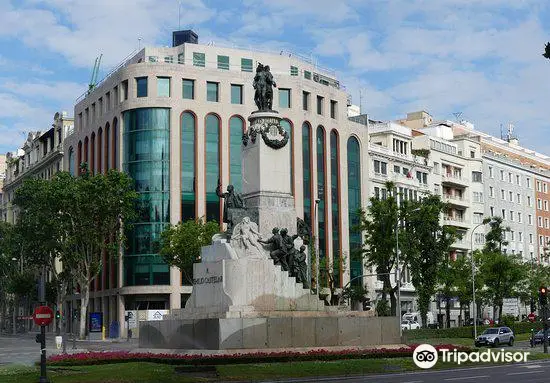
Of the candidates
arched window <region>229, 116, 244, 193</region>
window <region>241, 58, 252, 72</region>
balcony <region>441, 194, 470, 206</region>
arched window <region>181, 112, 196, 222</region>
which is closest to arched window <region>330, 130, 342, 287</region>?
window <region>241, 58, 252, 72</region>

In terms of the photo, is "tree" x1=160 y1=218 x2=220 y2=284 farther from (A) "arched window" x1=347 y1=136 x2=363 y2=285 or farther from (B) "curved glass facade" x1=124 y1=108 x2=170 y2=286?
(A) "arched window" x1=347 y1=136 x2=363 y2=285

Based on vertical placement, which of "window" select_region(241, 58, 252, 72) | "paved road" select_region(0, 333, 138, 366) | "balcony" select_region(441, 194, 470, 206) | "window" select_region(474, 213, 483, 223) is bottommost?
"paved road" select_region(0, 333, 138, 366)

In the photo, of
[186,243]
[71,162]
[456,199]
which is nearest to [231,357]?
[186,243]

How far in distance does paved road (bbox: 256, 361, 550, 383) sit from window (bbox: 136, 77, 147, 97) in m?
64.8

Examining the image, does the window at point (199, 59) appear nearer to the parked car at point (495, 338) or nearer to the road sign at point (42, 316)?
the parked car at point (495, 338)

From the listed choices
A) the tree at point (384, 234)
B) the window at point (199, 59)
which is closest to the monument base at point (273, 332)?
the tree at point (384, 234)

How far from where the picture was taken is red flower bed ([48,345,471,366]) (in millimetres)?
32125

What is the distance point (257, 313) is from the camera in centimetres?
3562

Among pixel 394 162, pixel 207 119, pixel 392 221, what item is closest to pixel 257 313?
pixel 392 221

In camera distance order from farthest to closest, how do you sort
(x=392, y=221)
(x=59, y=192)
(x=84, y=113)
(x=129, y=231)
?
(x=84, y=113) → (x=129, y=231) → (x=59, y=192) → (x=392, y=221)

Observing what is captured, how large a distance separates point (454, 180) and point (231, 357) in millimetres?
89072

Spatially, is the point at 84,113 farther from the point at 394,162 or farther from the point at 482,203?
the point at 482,203

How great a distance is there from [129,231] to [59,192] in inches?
522

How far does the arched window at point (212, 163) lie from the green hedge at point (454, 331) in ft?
92.6
